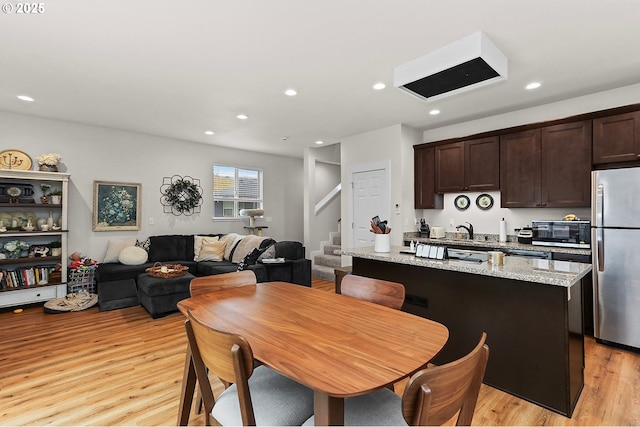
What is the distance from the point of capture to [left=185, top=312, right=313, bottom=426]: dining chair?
3.38 feet

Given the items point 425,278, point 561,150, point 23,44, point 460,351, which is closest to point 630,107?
point 561,150

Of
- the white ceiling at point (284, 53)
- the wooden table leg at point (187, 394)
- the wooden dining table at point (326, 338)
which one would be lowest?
the wooden table leg at point (187, 394)

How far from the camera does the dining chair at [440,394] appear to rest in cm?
82

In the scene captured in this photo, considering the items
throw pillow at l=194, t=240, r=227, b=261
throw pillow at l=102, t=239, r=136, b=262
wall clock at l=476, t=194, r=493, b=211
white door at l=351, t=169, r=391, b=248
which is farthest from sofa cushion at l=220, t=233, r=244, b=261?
wall clock at l=476, t=194, r=493, b=211

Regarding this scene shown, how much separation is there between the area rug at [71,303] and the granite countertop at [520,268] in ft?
13.4

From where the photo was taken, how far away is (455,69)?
2.56 meters

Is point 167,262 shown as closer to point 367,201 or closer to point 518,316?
point 367,201

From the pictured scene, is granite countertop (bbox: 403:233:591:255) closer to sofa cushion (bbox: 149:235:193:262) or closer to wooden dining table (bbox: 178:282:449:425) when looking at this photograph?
wooden dining table (bbox: 178:282:449:425)

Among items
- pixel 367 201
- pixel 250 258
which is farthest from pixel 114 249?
pixel 367 201

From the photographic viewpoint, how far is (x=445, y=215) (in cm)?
502

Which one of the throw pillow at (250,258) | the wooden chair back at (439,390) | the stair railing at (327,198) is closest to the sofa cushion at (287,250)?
the throw pillow at (250,258)

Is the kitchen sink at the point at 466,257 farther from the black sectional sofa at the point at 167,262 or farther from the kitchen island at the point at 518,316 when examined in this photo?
the black sectional sofa at the point at 167,262

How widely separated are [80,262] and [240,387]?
4.86 m

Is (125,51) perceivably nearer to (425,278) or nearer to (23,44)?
(23,44)
